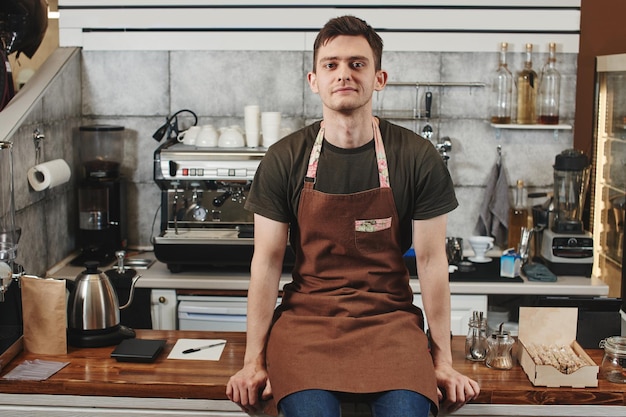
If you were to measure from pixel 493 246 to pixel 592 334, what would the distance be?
6.22 ft

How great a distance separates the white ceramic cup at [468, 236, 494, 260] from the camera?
436 cm

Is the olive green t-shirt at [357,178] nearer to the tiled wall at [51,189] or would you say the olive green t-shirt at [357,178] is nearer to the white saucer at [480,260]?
the tiled wall at [51,189]

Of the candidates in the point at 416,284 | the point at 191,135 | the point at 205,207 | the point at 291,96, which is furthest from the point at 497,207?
the point at 191,135

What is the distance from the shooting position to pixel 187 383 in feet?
8.04

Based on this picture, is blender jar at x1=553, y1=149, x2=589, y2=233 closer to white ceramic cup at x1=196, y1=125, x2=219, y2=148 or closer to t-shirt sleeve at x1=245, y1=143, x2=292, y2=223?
white ceramic cup at x1=196, y1=125, x2=219, y2=148

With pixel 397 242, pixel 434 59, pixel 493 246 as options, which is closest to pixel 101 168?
pixel 434 59

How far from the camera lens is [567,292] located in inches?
161

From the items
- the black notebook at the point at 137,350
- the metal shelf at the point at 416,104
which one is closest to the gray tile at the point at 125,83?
the metal shelf at the point at 416,104

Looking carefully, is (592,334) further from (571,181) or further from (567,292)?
(571,181)

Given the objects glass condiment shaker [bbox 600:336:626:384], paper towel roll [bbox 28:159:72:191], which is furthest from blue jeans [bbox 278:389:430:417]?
paper towel roll [bbox 28:159:72:191]

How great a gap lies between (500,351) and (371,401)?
0.50m

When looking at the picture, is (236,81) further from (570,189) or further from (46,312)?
(46,312)

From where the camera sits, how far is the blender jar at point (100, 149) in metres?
4.46

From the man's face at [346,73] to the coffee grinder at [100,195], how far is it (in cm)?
231
